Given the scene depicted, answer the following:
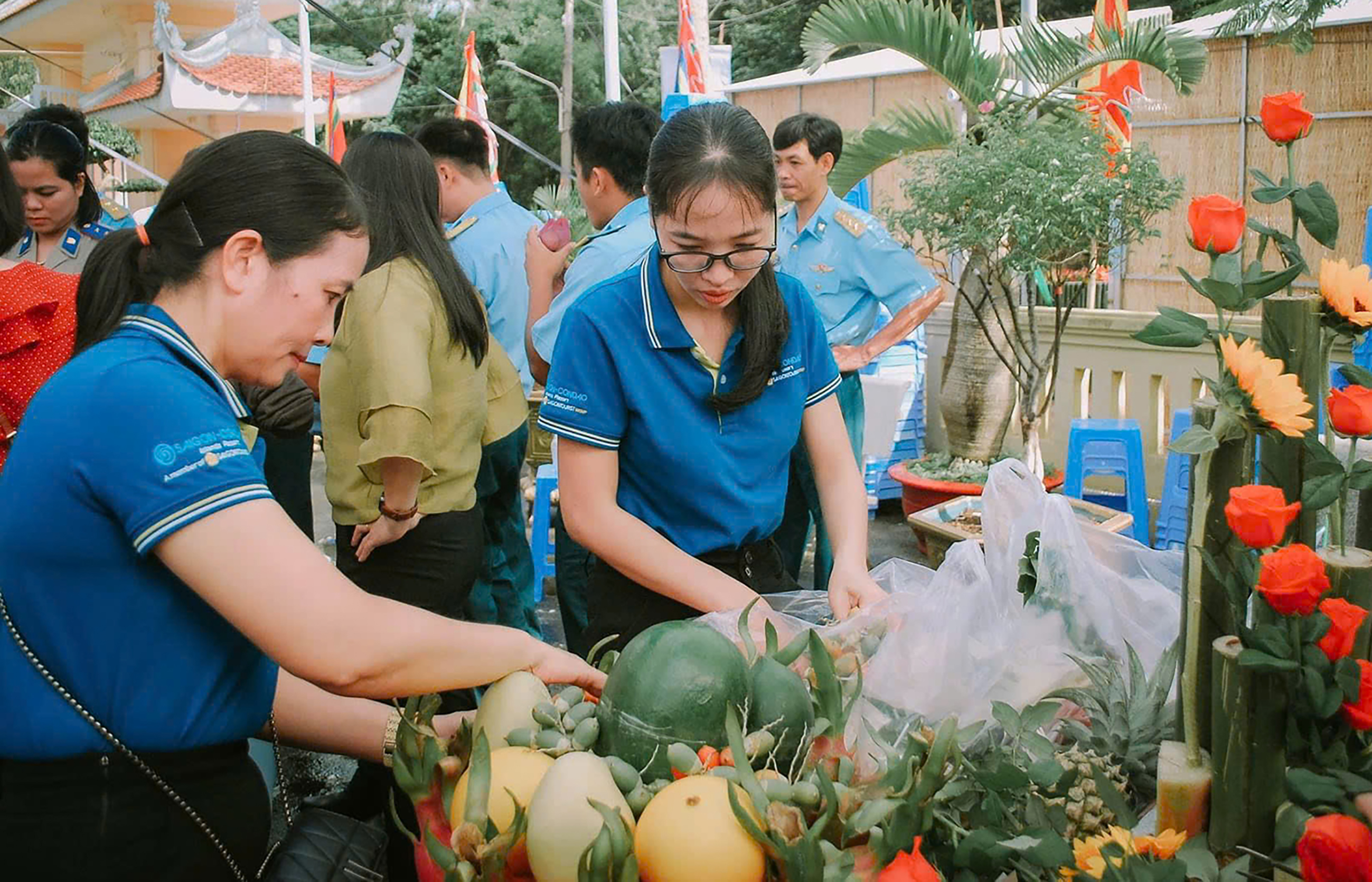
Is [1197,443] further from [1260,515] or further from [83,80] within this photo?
[83,80]

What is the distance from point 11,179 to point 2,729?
1910 mm

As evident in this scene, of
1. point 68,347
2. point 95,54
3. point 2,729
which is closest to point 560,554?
point 68,347

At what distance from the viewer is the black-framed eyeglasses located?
5.84 ft

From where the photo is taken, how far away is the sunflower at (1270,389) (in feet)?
3.36

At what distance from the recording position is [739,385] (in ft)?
6.26

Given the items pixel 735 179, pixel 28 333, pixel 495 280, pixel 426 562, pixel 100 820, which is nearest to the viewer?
pixel 100 820

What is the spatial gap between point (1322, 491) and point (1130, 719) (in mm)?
395

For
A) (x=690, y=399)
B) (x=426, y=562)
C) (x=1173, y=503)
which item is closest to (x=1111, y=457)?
(x=1173, y=503)

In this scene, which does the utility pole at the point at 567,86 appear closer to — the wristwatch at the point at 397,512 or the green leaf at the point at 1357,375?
the wristwatch at the point at 397,512

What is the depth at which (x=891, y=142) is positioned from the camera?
600cm

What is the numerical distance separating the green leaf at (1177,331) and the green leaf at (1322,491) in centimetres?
16

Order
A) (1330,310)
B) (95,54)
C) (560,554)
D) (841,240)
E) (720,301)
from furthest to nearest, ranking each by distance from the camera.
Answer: (95,54) → (841,240) → (560,554) → (720,301) → (1330,310)

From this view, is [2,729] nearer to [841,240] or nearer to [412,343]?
[412,343]

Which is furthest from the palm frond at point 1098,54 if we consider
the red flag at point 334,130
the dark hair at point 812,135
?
the red flag at point 334,130
